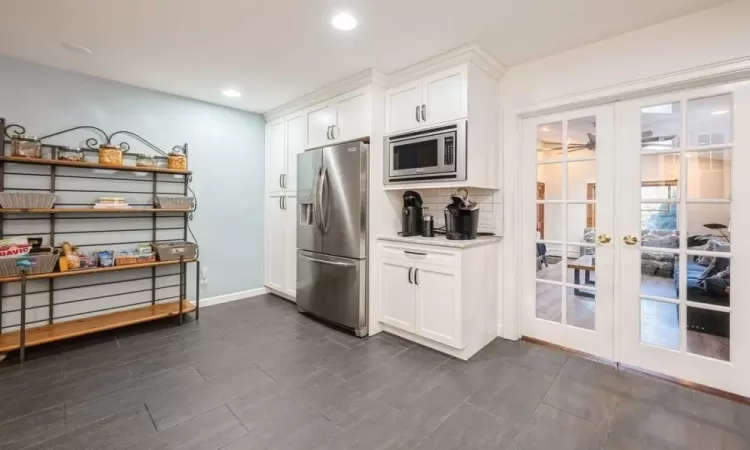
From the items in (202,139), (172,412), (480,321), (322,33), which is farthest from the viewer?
(202,139)

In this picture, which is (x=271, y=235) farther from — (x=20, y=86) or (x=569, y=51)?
(x=569, y=51)

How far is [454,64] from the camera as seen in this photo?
104 inches

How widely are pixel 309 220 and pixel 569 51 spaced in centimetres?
275

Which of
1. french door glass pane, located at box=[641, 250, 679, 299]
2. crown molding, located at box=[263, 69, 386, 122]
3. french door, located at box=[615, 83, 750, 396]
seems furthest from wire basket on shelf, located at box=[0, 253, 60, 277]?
french door glass pane, located at box=[641, 250, 679, 299]

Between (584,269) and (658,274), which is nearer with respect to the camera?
(658,274)

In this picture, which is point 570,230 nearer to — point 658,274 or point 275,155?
point 658,274

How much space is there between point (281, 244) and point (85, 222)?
188 cm

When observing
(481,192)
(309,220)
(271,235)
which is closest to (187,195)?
(271,235)

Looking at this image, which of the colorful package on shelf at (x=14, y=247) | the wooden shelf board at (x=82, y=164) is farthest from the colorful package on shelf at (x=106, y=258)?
the wooden shelf board at (x=82, y=164)

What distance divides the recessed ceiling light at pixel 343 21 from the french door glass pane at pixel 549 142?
69.0 inches

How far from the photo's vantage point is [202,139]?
389 centimetres

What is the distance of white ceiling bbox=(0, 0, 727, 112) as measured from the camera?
2059 mm

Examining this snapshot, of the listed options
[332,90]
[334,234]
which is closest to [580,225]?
[334,234]

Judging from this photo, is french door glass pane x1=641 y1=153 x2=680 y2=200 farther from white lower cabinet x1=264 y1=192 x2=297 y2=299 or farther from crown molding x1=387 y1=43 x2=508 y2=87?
white lower cabinet x1=264 y1=192 x2=297 y2=299
